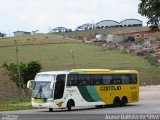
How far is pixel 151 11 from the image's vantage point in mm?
17766

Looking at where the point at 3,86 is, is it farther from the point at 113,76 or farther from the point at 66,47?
Answer: the point at 66,47

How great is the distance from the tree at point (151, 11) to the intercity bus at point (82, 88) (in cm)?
1548

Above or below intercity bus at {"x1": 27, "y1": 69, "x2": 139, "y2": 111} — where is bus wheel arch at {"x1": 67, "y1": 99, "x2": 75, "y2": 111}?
below

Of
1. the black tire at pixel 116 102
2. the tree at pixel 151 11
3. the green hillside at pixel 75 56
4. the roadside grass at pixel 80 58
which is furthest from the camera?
the green hillside at pixel 75 56

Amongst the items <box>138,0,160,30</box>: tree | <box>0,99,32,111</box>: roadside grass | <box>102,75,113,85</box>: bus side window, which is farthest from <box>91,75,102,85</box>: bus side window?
<box>138,0,160,30</box>: tree

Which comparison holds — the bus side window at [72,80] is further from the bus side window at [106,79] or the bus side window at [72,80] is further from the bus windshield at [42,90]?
the bus side window at [106,79]

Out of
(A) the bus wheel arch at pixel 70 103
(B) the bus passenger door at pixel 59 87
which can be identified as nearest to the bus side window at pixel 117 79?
(A) the bus wheel arch at pixel 70 103

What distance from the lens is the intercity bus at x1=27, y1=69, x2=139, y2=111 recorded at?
33312 millimetres

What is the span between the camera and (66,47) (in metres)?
102

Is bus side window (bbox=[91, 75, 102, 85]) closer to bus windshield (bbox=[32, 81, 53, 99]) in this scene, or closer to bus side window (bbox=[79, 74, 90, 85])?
bus side window (bbox=[79, 74, 90, 85])

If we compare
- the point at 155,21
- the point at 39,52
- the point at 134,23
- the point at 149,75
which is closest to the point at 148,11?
the point at 155,21

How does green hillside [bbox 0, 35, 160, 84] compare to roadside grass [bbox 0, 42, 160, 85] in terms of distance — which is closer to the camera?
roadside grass [bbox 0, 42, 160, 85]

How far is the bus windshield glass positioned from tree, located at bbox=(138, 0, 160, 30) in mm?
15467

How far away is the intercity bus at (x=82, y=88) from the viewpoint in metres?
33.3
